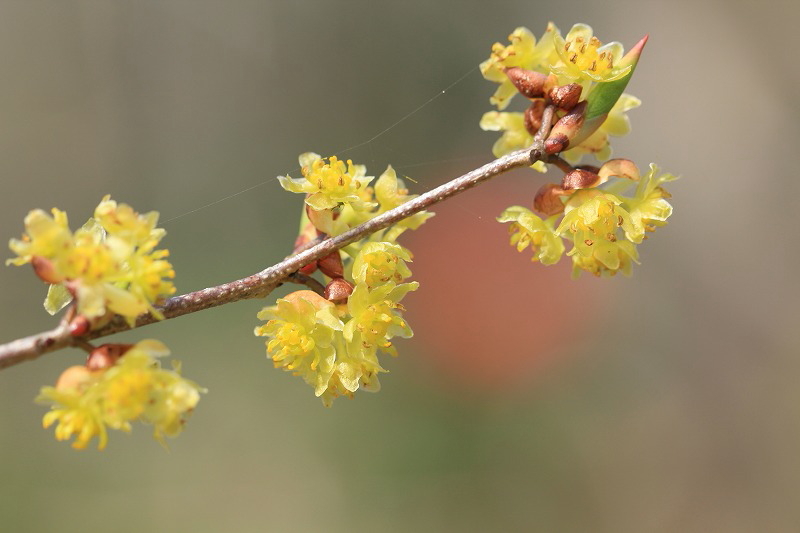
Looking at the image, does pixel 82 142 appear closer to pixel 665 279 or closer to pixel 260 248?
pixel 260 248

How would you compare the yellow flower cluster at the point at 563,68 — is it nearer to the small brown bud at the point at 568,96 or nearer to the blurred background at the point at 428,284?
the small brown bud at the point at 568,96

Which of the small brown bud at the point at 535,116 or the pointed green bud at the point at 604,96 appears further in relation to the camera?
the small brown bud at the point at 535,116

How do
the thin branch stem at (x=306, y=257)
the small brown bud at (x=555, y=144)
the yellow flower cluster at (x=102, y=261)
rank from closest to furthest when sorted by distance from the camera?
the yellow flower cluster at (x=102, y=261)
the thin branch stem at (x=306, y=257)
the small brown bud at (x=555, y=144)

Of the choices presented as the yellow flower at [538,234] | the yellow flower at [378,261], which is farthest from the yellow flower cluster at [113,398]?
the yellow flower at [538,234]

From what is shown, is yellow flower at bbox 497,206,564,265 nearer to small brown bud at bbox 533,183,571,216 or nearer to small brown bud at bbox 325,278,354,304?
small brown bud at bbox 533,183,571,216

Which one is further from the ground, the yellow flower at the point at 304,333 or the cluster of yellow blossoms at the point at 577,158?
the cluster of yellow blossoms at the point at 577,158

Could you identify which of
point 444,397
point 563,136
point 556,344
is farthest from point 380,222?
point 556,344

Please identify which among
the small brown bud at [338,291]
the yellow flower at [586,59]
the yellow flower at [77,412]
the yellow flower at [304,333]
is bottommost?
the yellow flower at [304,333]
